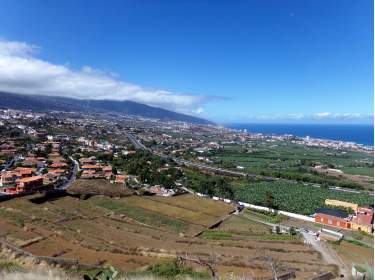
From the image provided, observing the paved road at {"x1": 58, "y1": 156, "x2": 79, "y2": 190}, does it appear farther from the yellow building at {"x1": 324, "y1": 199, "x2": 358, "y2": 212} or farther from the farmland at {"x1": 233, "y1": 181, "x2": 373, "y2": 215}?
the yellow building at {"x1": 324, "y1": 199, "x2": 358, "y2": 212}

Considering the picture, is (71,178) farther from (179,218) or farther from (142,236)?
(142,236)

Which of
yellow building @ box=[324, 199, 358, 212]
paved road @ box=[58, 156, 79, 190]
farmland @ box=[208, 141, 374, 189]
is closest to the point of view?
paved road @ box=[58, 156, 79, 190]

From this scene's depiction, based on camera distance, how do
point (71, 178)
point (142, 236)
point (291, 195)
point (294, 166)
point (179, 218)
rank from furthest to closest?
point (294, 166)
point (291, 195)
point (71, 178)
point (179, 218)
point (142, 236)

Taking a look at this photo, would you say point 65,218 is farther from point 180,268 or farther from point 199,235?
point 180,268

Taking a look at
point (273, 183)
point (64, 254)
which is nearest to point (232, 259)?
point (64, 254)

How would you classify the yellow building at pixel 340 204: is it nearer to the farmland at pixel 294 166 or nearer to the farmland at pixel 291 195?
the farmland at pixel 291 195

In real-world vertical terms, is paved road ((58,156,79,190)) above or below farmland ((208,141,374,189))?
below

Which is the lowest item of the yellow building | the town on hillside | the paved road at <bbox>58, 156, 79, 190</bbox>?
the paved road at <bbox>58, 156, 79, 190</bbox>

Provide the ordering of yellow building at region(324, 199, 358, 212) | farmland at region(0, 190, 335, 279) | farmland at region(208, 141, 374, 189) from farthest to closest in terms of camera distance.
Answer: farmland at region(208, 141, 374, 189) → yellow building at region(324, 199, 358, 212) → farmland at region(0, 190, 335, 279)

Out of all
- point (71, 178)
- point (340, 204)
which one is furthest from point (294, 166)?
point (71, 178)

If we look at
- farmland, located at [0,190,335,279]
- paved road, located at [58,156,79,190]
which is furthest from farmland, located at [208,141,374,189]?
paved road, located at [58,156,79,190]
